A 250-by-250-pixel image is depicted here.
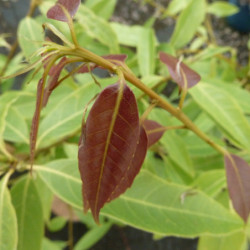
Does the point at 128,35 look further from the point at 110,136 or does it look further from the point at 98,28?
the point at 110,136

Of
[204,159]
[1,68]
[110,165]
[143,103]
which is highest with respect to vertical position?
[110,165]

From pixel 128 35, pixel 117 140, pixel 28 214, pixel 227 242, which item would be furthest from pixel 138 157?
pixel 128 35

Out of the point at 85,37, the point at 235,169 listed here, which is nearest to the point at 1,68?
the point at 85,37

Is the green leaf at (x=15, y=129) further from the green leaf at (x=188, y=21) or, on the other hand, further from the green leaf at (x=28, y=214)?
the green leaf at (x=188, y=21)

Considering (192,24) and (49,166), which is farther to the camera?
(192,24)

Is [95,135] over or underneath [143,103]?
over

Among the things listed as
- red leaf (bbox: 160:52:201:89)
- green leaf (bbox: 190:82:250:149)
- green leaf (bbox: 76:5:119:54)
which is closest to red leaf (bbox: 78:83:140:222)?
red leaf (bbox: 160:52:201:89)

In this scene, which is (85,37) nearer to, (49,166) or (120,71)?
(49,166)
